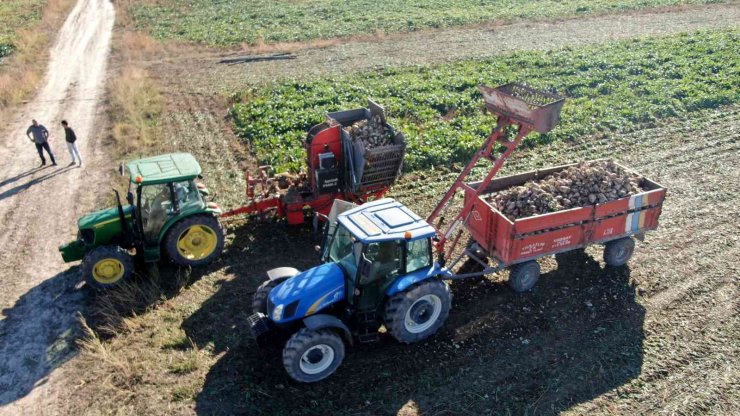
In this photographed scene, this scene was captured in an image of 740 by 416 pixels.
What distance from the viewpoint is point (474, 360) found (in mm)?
9555

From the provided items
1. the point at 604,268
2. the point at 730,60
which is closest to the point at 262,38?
the point at 730,60

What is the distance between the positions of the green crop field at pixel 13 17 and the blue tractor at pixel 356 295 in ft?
97.0

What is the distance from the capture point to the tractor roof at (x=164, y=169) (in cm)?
1120

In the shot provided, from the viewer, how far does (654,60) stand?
25312 millimetres

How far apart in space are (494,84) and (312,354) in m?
17.7

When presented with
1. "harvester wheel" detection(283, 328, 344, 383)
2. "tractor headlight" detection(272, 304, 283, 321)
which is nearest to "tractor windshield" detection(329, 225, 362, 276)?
"harvester wheel" detection(283, 328, 344, 383)

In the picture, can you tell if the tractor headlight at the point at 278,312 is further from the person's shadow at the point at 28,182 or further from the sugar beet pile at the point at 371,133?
the person's shadow at the point at 28,182

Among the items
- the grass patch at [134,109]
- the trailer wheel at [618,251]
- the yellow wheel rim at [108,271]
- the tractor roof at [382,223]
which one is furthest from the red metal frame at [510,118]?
the grass patch at [134,109]

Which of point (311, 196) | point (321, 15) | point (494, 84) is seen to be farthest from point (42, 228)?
point (321, 15)

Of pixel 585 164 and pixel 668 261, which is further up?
pixel 585 164

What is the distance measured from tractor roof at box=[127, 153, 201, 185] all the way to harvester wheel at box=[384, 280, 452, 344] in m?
5.13

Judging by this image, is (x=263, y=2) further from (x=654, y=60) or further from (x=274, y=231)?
(x=274, y=231)

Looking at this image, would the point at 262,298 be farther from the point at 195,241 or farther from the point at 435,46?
the point at 435,46

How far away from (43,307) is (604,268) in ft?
37.7
